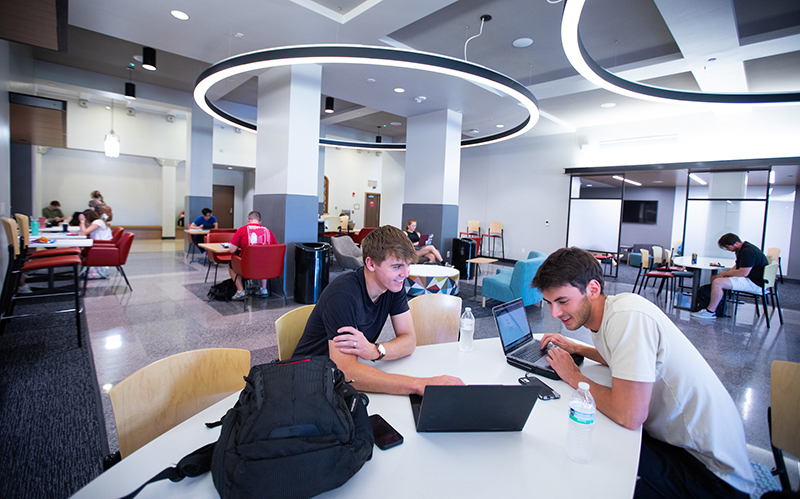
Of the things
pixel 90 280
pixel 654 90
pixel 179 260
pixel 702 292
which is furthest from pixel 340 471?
pixel 179 260

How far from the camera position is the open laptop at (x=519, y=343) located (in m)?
1.76

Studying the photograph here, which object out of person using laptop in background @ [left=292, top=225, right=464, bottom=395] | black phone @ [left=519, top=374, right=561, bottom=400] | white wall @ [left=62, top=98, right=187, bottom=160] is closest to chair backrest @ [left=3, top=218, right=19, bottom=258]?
person using laptop in background @ [left=292, top=225, right=464, bottom=395]

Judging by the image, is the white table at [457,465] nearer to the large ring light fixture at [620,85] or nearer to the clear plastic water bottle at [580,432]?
the clear plastic water bottle at [580,432]

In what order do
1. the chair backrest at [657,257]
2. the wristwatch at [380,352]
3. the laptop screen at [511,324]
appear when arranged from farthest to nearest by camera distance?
the chair backrest at [657,257], the laptop screen at [511,324], the wristwatch at [380,352]

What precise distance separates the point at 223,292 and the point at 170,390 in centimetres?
469

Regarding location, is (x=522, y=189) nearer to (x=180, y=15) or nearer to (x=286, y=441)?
(x=180, y=15)

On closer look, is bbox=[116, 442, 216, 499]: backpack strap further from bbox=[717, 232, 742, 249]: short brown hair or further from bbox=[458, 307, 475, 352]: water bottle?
bbox=[717, 232, 742, 249]: short brown hair

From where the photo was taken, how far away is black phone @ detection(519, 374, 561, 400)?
1.50 metres

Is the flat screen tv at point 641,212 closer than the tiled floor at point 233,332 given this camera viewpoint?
No

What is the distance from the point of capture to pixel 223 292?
18.9 feet

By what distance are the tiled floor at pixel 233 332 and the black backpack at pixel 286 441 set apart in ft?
6.32

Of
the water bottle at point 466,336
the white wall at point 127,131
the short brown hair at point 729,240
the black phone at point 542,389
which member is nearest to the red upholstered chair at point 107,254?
the water bottle at point 466,336

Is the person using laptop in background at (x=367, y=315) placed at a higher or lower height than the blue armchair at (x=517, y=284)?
higher

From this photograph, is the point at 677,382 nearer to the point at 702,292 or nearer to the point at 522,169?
the point at 702,292
